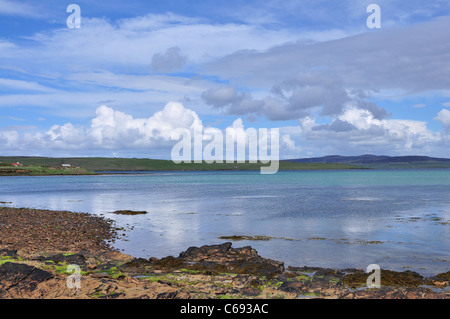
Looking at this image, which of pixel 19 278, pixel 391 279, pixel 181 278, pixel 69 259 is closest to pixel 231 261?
pixel 181 278

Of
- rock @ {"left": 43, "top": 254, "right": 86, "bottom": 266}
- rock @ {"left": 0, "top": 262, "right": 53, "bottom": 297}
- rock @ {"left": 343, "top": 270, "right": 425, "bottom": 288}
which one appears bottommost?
rock @ {"left": 343, "top": 270, "right": 425, "bottom": 288}

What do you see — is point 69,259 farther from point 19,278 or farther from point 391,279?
point 391,279

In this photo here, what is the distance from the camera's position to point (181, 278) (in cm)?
1728

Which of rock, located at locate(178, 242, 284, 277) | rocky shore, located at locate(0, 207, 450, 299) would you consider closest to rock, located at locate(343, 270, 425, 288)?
rocky shore, located at locate(0, 207, 450, 299)

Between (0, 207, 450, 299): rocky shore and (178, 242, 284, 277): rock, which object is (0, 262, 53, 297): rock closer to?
(0, 207, 450, 299): rocky shore

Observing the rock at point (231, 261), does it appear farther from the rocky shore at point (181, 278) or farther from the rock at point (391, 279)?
the rock at point (391, 279)

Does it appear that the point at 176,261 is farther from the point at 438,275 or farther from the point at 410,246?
the point at 410,246

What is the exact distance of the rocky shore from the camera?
13852mm

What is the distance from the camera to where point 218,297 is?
14.2 meters

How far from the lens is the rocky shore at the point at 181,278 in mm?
13852
